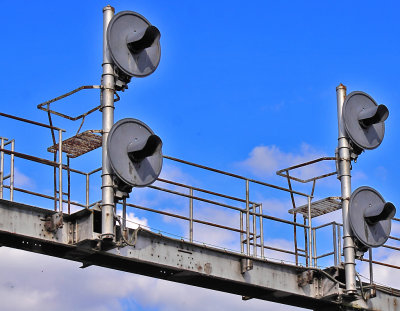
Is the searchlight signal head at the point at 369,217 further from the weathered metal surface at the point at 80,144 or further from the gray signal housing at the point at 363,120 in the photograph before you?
the weathered metal surface at the point at 80,144

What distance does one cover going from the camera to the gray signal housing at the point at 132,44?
22094 mm

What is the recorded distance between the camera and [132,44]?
2230 cm

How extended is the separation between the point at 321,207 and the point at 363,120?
2293 millimetres

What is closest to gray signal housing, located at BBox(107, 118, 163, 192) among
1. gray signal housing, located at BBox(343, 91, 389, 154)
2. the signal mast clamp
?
the signal mast clamp

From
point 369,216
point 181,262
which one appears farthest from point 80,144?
point 369,216

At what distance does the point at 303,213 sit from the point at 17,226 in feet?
29.2

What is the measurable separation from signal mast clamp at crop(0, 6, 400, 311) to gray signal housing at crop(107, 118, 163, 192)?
0.02m

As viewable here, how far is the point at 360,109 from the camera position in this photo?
88.3 ft

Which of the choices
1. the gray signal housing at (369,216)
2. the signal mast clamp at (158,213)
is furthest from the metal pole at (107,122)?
the gray signal housing at (369,216)

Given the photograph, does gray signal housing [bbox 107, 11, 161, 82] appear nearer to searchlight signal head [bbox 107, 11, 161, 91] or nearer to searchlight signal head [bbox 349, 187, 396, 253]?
searchlight signal head [bbox 107, 11, 161, 91]

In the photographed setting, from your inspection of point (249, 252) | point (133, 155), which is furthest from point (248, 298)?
point (133, 155)

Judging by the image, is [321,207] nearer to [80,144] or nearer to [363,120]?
[363,120]

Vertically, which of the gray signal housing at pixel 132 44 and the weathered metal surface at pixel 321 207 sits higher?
the gray signal housing at pixel 132 44

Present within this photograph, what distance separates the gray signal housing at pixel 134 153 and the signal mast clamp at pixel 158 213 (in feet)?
0.06
